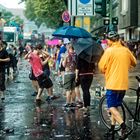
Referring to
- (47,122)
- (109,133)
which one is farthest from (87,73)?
(109,133)

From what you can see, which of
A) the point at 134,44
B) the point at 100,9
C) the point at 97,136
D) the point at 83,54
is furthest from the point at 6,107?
the point at 134,44

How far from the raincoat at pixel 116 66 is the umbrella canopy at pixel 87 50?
10.7ft

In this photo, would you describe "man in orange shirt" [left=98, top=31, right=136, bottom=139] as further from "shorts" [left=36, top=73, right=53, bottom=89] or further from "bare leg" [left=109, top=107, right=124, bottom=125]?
"shorts" [left=36, top=73, right=53, bottom=89]

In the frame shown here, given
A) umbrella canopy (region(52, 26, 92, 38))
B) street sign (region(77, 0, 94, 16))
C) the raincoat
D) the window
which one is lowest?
the raincoat

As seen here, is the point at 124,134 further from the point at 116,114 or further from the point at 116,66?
the point at 116,66

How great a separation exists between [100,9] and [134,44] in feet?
62.0

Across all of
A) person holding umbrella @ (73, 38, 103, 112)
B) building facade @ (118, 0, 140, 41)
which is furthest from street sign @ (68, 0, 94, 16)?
building facade @ (118, 0, 140, 41)

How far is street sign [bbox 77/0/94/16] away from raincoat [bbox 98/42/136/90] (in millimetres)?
8229

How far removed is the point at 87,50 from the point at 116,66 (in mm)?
3478

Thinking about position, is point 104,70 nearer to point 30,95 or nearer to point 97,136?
point 97,136

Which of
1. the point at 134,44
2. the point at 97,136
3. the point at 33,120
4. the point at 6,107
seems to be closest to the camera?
the point at 97,136

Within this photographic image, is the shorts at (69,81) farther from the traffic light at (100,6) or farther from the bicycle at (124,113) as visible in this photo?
the traffic light at (100,6)

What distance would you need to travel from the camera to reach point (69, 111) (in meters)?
12.8

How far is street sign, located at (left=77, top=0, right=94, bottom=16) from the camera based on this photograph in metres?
17.2
